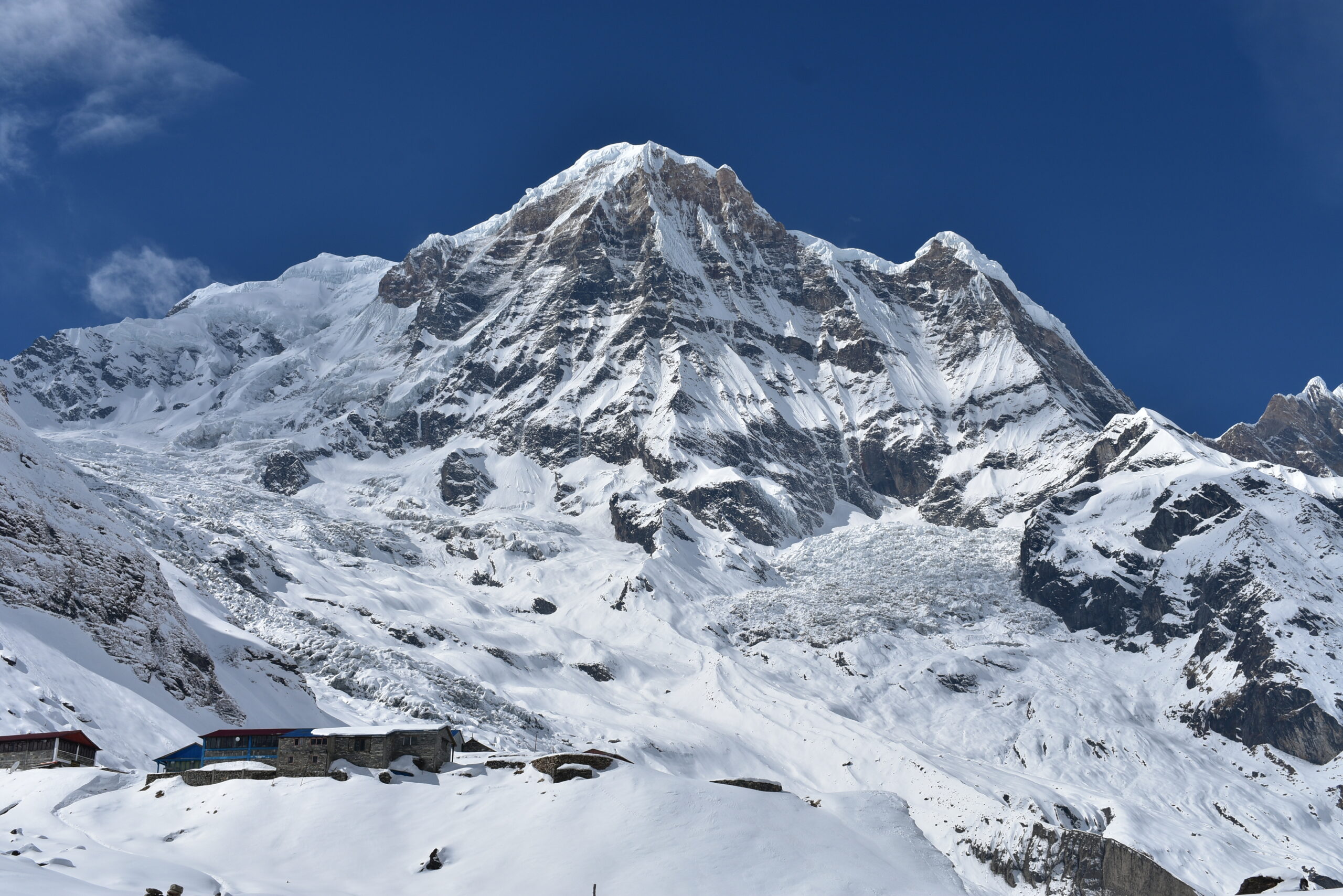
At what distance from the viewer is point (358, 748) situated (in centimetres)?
7412

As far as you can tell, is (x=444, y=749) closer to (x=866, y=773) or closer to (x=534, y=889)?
(x=534, y=889)

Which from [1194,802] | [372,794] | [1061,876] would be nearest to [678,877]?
[372,794]

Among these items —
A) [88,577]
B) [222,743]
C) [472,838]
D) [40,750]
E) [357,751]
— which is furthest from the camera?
[88,577]

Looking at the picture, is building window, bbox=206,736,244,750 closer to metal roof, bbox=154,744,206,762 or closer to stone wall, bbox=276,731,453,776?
metal roof, bbox=154,744,206,762

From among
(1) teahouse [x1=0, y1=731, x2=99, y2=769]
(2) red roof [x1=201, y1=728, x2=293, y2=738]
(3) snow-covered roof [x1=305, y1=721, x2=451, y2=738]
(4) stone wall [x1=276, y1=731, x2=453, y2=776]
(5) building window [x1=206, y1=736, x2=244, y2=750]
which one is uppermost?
(3) snow-covered roof [x1=305, y1=721, x2=451, y2=738]

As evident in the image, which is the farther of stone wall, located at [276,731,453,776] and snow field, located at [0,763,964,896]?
stone wall, located at [276,731,453,776]

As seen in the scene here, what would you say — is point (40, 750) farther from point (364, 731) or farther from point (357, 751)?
point (364, 731)

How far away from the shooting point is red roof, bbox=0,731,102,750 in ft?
256

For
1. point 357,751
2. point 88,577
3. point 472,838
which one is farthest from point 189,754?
point 88,577

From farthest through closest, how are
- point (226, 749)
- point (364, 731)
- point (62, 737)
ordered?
point (226, 749), point (62, 737), point (364, 731)

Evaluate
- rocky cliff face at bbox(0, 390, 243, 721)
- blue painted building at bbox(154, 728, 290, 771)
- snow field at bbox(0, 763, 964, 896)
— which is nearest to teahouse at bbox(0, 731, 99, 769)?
snow field at bbox(0, 763, 964, 896)

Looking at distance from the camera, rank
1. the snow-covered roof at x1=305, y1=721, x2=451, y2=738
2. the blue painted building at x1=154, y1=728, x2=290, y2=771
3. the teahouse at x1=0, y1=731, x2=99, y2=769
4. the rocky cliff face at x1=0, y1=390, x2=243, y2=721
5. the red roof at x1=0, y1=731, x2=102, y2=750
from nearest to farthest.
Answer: the snow-covered roof at x1=305, y1=721, x2=451, y2=738 < the teahouse at x1=0, y1=731, x2=99, y2=769 < the red roof at x1=0, y1=731, x2=102, y2=750 < the blue painted building at x1=154, y1=728, x2=290, y2=771 < the rocky cliff face at x1=0, y1=390, x2=243, y2=721

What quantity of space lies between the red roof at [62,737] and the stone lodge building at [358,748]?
648 inches

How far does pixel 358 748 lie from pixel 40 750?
22513 mm
